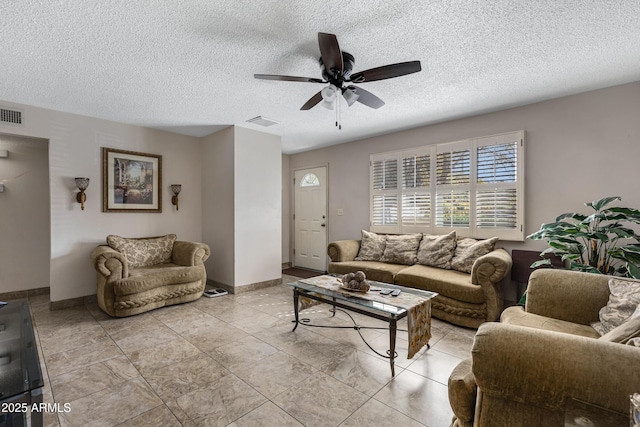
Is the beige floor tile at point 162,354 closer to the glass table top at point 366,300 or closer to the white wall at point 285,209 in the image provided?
the glass table top at point 366,300

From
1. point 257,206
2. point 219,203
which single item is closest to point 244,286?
point 257,206

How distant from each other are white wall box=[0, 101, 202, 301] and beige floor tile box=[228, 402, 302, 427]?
11.2 ft

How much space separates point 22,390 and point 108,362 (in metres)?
1.29

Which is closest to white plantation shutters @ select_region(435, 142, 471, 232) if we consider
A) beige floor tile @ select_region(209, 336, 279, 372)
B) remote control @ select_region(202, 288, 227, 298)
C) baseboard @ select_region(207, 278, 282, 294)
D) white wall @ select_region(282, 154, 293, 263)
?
baseboard @ select_region(207, 278, 282, 294)

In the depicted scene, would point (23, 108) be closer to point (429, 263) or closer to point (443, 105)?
point (443, 105)

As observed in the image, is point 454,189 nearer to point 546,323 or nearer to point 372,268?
point 372,268

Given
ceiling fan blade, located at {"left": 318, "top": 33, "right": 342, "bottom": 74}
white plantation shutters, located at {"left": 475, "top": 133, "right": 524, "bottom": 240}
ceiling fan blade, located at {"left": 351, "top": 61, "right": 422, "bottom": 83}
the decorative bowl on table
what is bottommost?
the decorative bowl on table

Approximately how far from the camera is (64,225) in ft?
12.0

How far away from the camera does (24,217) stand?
160 inches

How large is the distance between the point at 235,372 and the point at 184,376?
0.37 meters

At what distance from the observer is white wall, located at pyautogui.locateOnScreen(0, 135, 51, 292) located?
3934mm

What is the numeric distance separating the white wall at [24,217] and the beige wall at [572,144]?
5750mm

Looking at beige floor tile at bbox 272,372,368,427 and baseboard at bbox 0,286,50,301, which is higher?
baseboard at bbox 0,286,50,301

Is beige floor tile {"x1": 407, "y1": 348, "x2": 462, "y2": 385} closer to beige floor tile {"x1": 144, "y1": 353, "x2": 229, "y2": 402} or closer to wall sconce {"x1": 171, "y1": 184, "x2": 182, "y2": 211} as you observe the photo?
beige floor tile {"x1": 144, "y1": 353, "x2": 229, "y2": 402}
